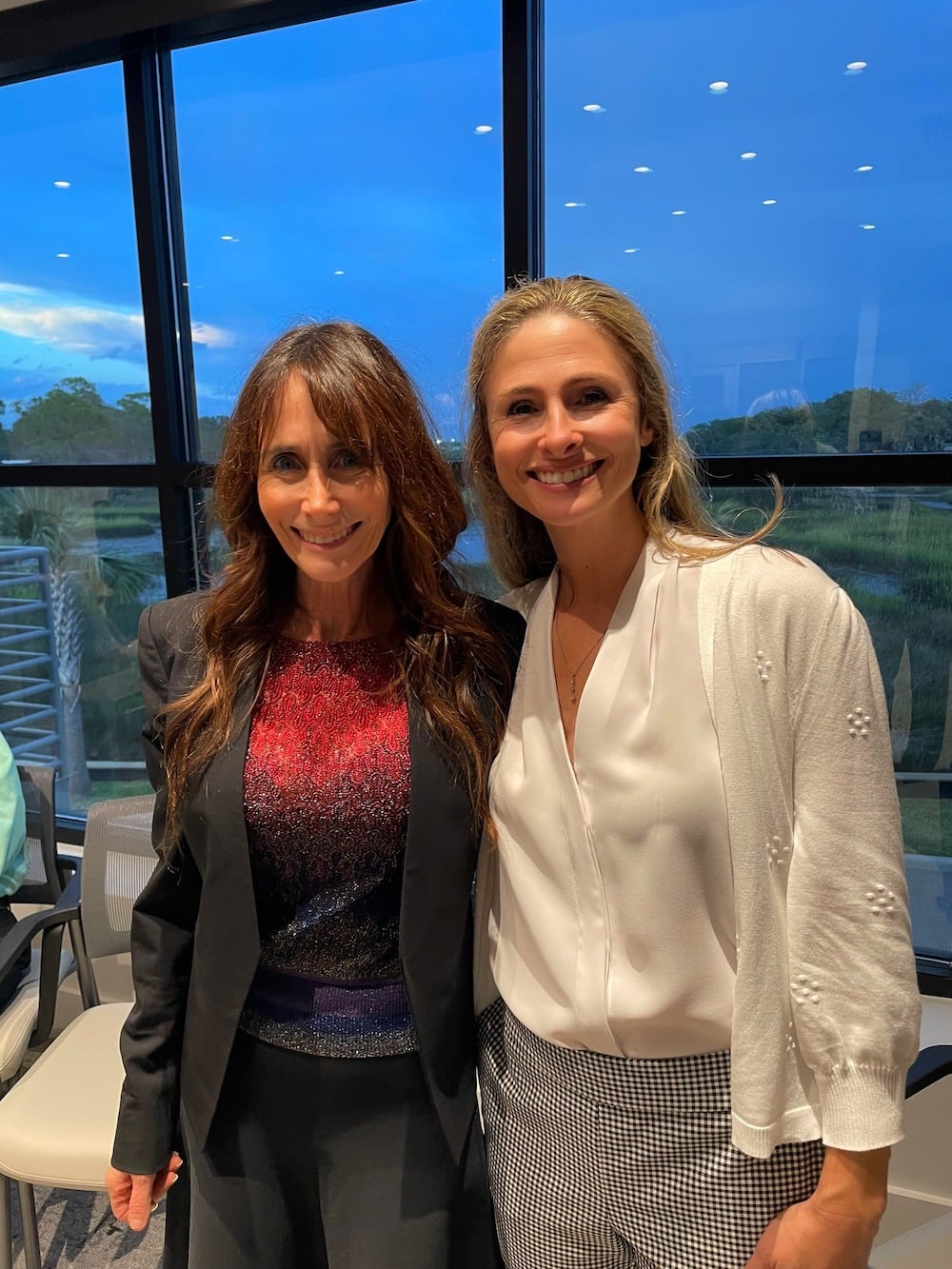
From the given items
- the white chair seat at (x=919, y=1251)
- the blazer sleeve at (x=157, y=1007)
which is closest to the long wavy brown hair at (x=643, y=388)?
the blazer sleeve at (x=157, y=1007)

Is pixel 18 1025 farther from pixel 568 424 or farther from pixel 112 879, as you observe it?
pixel 568 424

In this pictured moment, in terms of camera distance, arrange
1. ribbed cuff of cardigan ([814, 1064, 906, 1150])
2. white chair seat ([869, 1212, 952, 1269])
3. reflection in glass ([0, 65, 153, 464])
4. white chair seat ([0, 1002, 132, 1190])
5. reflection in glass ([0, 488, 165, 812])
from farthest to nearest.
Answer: reflection in glass ([0, 488, 165, 812]), reflection in glass ([0, 65, 153, 464]), white chair seat ([0, 1002, 132, 1190]), white chair seat ([869, 1212, 952, 1269]), ribbed cuff of cardigan ([814, 1064, 906, 1150])

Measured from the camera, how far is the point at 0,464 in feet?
9.72

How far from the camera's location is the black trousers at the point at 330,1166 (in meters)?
1.05

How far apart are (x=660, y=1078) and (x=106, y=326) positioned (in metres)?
2.78

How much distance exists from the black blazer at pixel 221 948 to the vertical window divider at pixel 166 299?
4.84ft

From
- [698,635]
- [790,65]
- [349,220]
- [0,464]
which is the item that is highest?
[790,65]

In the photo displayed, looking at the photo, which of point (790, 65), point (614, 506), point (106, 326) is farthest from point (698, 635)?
point (106, 326)

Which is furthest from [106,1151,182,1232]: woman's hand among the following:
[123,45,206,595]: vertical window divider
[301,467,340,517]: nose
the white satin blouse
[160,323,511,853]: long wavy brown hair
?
[123,45,206,595]: vertical window divider

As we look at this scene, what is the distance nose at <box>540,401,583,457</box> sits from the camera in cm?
96

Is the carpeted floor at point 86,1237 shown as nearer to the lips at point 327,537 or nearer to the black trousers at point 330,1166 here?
the black trousers at point 330,1166

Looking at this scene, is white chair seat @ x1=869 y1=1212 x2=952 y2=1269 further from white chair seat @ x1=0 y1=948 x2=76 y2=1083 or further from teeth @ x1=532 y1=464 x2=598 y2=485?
white chair seat @ x1=0 y1=948 x2=76 y2=1083

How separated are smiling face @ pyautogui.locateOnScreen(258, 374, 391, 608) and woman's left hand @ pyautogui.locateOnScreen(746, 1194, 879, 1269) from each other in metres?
0.88

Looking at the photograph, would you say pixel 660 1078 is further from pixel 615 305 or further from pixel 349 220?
pixel 349 220
